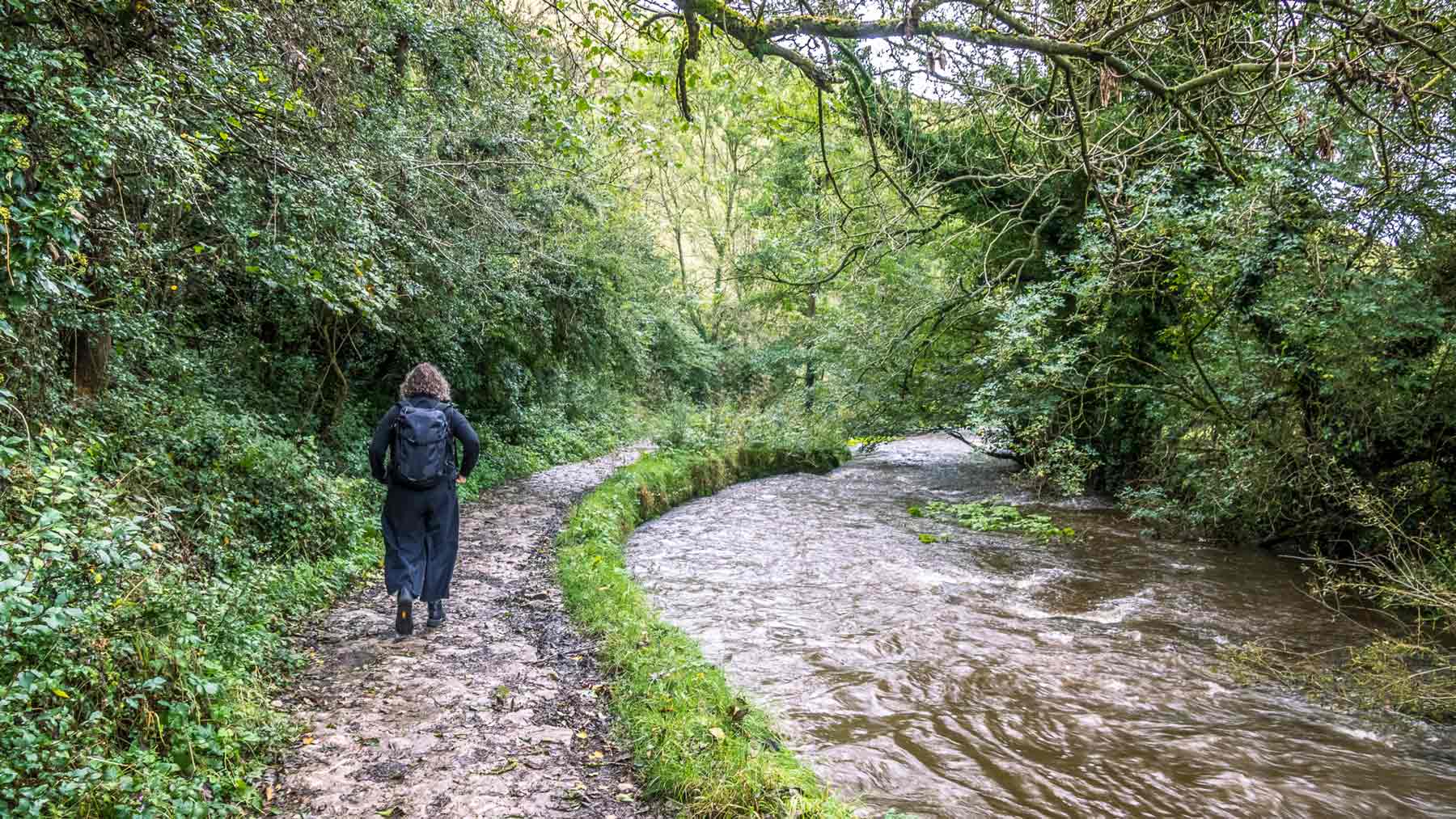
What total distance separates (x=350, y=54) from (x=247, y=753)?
22.3ft

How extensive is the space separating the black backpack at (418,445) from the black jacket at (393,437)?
2.6 inches

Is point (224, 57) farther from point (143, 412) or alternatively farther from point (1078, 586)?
point (1078, 586)

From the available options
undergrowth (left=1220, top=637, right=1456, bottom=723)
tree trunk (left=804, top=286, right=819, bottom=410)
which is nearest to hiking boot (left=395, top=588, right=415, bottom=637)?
undergrowth (left=1220, top=637, right=1456, bottom=723)

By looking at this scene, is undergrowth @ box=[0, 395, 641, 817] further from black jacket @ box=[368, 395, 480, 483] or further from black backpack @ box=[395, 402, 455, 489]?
black backpack @ box=[395, 402, 455, 489]

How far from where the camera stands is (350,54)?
25.2ft

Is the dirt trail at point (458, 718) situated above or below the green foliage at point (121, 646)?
below

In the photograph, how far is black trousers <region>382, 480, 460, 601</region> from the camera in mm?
5902

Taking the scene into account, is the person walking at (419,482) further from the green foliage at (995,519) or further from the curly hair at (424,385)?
the green foliage at (995,519)

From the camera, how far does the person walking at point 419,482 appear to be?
19.0 feet

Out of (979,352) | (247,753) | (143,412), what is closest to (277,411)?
(143,412)

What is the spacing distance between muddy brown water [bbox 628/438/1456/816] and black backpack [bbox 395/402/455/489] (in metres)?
2.98

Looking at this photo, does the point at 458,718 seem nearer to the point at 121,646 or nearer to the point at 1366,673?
the point at 121,646

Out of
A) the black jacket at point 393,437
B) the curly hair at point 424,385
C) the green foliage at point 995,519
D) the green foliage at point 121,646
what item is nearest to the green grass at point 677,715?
the black jacket at point 393,437

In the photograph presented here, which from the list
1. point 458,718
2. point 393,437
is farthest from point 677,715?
point 393,437
